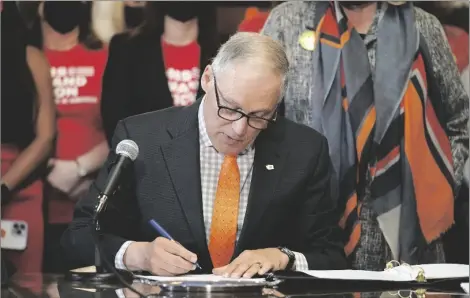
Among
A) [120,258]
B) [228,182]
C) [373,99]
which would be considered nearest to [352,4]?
[373,99]

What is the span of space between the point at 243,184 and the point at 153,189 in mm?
321

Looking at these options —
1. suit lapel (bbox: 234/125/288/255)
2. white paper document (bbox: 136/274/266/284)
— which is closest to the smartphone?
suit lapel (bbox: 234/125/288/255)

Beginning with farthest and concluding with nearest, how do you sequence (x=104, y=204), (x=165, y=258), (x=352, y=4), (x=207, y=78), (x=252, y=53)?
(x=352, y=4), (x=207, y=78), (x=252, y=53), (x=165, y=258), (x=104, y=204)

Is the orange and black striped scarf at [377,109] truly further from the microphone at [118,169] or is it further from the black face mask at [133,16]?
the microphone at [118,169]

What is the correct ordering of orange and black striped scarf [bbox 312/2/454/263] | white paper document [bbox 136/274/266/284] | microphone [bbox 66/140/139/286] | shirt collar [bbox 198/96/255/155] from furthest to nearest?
1. orange and black striped scarf [bbox 312/2/454/263]
2. shirt collar [bbox 198/96/255/155]
3. white paper document [bbox 136/274/266/284]
4. microphone [bbox 66/140/139/286]

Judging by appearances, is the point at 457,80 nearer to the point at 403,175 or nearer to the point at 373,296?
the point at 403,175

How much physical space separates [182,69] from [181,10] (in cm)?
26

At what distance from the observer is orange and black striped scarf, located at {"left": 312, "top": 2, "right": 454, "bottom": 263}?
3449mm

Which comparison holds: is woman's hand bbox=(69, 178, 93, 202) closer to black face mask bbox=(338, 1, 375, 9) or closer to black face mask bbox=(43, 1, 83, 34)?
black face mask bbox=(43, 1, 83, 34)

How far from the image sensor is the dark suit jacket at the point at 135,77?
3.47 m

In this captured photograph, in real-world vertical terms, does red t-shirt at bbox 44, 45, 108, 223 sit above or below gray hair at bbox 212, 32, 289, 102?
below

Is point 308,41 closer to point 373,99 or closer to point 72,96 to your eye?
point 373,99

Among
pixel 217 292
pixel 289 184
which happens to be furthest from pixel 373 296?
pixel 289 184

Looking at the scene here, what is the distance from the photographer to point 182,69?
3482 millimetres
